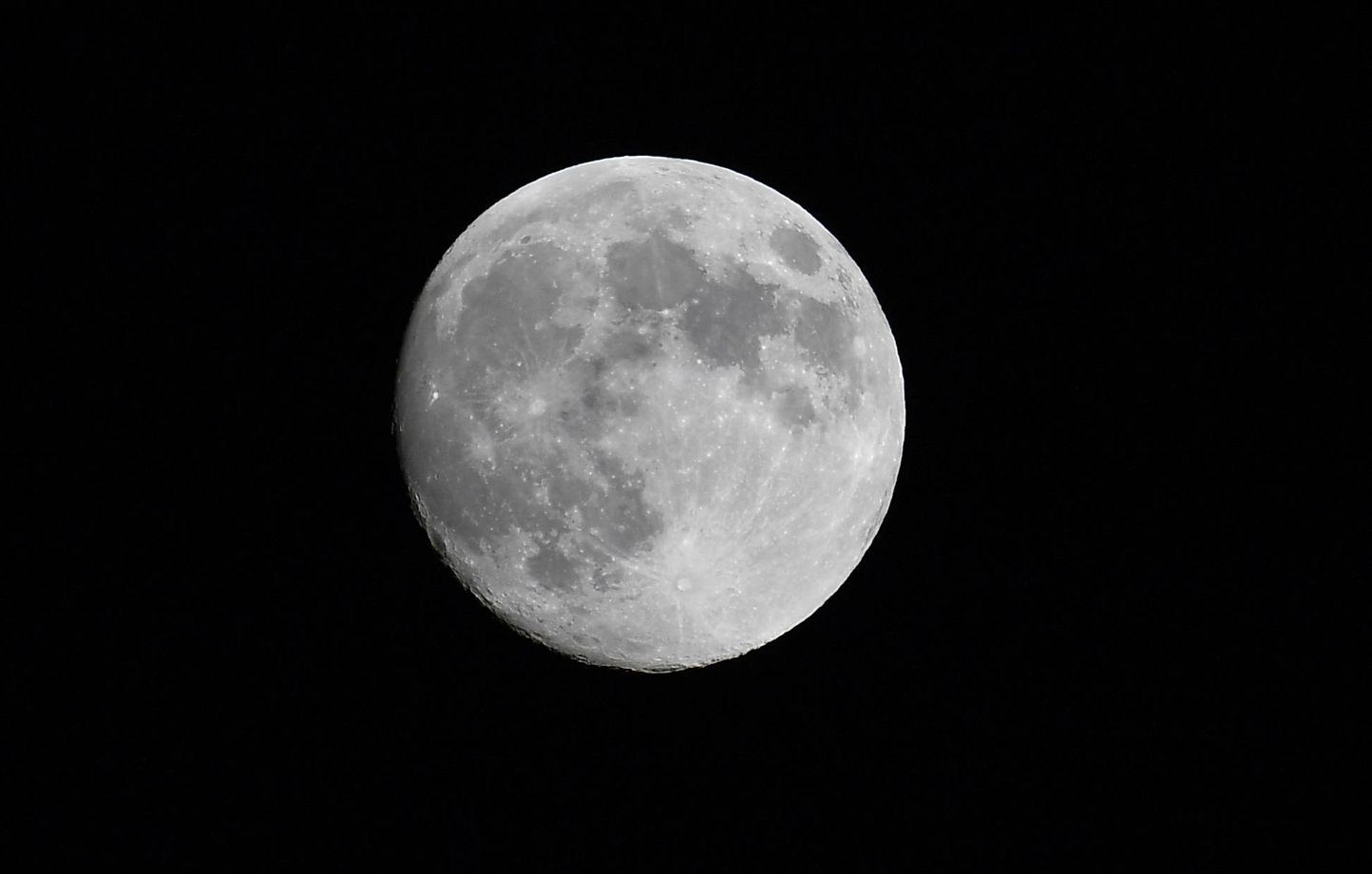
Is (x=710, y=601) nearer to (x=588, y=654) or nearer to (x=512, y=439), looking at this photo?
(x=588, y=654)

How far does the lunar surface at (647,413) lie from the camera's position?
3842mm

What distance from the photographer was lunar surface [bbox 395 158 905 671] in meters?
3.84

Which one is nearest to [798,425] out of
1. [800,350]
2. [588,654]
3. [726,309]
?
[800,350]

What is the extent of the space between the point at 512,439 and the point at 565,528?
43cm

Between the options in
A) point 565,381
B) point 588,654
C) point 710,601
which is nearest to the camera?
point 565,381

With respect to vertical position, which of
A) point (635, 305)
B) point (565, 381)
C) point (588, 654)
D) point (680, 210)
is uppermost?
point (680, 210)

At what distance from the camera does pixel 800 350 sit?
4016 mm

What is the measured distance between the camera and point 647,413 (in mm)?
3801

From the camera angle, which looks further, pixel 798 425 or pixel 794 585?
pixel 794 585

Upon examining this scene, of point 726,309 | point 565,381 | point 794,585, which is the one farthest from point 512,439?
point 794,585

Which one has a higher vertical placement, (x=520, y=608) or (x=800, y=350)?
(x=800, y=350)

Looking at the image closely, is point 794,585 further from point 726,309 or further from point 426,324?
point 426,324

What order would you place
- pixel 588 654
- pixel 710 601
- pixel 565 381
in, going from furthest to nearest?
pixel 588 654, pixel 710 601, pixel 565 381

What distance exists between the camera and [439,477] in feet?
13.8
